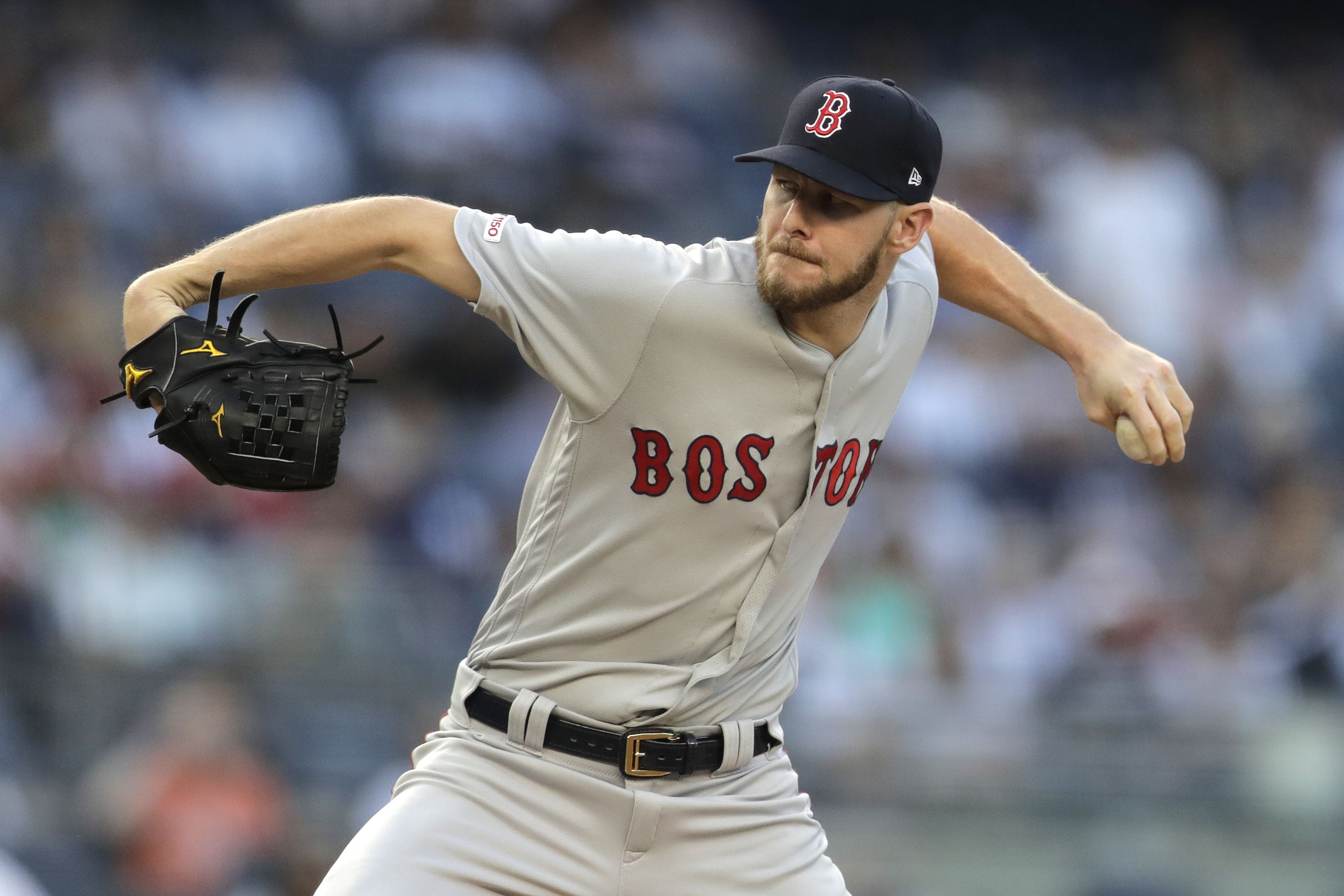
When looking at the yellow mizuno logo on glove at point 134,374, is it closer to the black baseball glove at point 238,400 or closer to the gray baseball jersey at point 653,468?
the black baseball glove at point 238,400

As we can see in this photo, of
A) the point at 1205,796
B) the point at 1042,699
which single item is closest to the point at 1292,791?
the point at 1205,796

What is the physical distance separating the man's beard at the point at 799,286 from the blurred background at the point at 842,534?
3703 millimetres

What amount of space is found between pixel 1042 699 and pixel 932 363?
1970mm

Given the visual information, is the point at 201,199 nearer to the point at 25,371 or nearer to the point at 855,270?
the point at 25,371

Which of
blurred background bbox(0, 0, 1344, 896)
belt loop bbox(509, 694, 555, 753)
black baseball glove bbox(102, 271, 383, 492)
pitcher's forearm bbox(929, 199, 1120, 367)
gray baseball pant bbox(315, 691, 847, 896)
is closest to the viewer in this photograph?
black baseball glove bbox(102, 271, 383, 492)

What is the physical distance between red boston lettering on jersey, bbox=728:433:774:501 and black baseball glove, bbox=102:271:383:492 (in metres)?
0.69

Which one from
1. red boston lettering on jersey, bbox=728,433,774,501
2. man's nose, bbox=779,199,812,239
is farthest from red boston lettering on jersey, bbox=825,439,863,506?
man's nose, bbox=779,199,812,239

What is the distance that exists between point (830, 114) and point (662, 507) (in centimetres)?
76

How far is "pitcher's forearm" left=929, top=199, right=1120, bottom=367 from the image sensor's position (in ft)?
10.8

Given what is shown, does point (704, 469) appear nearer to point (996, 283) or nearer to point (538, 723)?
point (538, 723)

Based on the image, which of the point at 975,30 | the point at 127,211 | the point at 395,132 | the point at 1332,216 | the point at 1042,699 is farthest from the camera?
the point at 975,30

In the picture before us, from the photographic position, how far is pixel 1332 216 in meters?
9.59

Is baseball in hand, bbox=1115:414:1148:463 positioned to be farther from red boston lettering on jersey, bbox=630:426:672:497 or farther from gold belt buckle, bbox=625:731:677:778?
gold belt buckle, bbox=625:731:677:778

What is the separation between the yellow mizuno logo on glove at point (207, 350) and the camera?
101 inches
